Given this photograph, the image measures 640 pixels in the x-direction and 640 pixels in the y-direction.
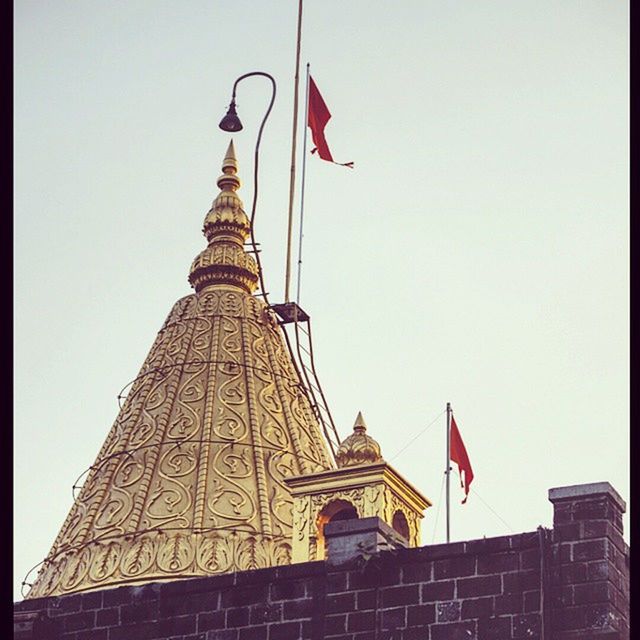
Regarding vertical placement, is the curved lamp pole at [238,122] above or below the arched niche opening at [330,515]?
above

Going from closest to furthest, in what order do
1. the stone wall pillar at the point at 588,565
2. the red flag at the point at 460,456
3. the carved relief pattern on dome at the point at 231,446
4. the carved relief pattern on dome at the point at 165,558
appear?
1. the stone wall pillar at the point at 588,565
2. the red flag at the point at 460,456
3. the carved relief pattern on dome at the point at 165,558
4. the carved relief pattern on dome at the point at 231,446

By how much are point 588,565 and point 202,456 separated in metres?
8.84

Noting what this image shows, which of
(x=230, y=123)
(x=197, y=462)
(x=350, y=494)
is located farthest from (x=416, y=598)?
(x=230, y=123)

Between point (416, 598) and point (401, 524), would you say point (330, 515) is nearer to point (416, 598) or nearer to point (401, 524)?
point (401, 524)

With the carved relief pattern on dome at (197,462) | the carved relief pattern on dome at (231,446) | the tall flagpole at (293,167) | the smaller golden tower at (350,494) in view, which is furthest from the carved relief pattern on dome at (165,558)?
the tall flagpole at (293,167)

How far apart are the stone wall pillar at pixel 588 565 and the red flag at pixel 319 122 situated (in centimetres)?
1144

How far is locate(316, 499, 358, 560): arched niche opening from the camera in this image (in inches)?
828

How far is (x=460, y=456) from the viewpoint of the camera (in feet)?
72.8

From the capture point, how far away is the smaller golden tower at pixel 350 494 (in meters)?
20.8

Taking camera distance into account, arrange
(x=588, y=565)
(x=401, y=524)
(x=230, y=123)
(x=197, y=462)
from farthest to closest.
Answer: (x=230, y=123), (x=197, y=462), (x=401, y=524), (x=588, y=565)

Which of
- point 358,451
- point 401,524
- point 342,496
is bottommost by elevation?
point 401,524

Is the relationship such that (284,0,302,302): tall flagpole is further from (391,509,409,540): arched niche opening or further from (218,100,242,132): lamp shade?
(391,509,409,540): arched niche opening

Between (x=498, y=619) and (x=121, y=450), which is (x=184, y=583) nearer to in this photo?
(x=498, y=619)

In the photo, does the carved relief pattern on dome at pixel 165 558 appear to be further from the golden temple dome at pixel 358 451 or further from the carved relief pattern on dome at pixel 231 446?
the golden temple dome at pixel 358 451
